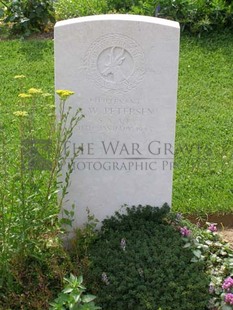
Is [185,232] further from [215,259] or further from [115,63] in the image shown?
[115,63]

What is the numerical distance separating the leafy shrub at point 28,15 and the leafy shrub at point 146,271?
14.8 feet

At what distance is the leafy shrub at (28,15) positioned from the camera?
808 cm

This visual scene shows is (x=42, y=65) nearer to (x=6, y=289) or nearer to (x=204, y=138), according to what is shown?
(x=204, y=138)

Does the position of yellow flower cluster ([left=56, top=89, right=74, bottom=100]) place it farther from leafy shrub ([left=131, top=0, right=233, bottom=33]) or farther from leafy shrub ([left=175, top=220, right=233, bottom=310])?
leafy shrub ([left=131, top=0, right=233, bottom=33])

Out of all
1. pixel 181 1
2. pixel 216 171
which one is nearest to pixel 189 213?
pixel 216 171

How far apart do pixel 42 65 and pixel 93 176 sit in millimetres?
3282

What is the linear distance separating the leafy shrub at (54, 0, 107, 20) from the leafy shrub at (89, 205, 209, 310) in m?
4.48

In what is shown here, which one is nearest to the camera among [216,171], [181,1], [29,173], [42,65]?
[29,173]

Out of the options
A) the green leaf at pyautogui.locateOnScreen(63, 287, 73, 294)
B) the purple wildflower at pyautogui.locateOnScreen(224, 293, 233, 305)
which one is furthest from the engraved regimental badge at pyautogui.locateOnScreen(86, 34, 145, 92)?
the purple wildflower at pyautogui.locateOnScreen(224, 293, 233, 305)

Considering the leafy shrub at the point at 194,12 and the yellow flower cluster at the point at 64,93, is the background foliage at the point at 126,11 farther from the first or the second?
the yellow flower cluster at the point at 64,93

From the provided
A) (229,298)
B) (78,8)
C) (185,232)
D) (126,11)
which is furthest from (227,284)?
(78,8)

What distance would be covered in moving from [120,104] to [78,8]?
14.6ft

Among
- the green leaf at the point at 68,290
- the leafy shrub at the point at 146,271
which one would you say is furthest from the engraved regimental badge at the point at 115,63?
the green leaf at the point at 68,290

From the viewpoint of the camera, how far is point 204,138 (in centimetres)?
590
